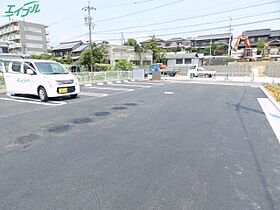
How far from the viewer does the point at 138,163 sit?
9.58ft

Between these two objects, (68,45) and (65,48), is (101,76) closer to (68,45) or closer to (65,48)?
(65,48)

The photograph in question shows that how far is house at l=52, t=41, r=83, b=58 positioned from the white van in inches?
1502

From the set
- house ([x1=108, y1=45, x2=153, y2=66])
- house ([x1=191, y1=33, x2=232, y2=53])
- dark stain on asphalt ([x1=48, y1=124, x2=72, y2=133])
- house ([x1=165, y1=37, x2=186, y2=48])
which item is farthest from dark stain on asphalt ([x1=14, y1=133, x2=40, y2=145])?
house ([x1=165, y1=37, x2=186, y2=48])

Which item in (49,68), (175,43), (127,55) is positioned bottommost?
(49,68)

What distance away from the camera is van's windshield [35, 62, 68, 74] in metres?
8.11

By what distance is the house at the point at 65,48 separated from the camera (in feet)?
148

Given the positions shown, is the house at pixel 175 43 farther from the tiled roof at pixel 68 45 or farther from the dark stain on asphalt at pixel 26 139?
the dark stain on asphalt at pixel 26 139

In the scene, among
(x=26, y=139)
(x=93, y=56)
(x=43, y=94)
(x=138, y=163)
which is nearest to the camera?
(x=138, y=163)

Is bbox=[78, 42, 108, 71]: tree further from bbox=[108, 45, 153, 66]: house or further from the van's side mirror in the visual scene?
the van's side mirror

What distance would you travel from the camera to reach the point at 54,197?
2.14 m

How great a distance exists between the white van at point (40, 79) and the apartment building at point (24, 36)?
138 feet

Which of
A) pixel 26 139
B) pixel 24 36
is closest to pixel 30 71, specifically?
pixel 26 139

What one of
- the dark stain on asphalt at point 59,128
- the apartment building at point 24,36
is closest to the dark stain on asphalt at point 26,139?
the dark stain on asphalt at point 59,128

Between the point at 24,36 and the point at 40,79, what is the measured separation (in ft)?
159
